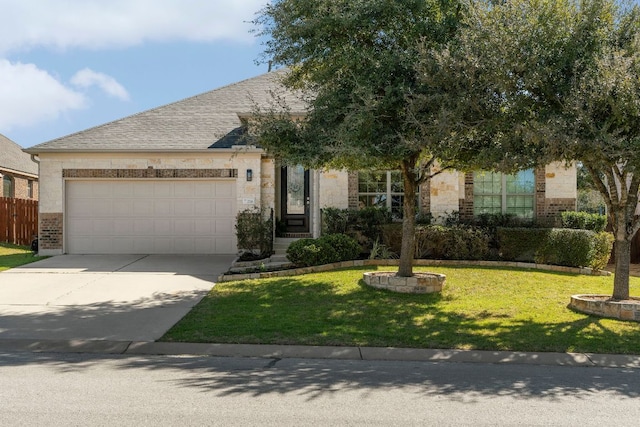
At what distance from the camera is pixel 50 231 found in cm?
1541

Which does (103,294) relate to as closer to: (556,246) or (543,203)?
(556,246)

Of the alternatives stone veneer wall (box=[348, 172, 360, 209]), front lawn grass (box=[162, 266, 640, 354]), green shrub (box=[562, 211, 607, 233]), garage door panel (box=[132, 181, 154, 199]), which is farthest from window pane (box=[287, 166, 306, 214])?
green shrub (box=[562, 211, 607, 233])

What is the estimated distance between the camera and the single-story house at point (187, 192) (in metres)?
15.4

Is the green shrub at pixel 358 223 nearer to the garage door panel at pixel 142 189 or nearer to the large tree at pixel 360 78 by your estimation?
the large tree at pixel 360 78

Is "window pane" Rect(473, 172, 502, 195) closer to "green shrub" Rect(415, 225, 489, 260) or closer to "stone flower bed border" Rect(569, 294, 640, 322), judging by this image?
"green shrub" Rect(415, 225, 489, 260)

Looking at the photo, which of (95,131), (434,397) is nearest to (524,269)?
(434,397)

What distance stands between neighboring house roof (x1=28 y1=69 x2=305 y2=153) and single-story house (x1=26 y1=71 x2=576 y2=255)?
0.25ft

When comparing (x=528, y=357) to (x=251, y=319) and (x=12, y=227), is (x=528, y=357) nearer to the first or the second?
(x=251, y=319)

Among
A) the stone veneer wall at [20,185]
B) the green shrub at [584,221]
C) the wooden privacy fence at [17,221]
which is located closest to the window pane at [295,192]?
the green shrub at [584,221]

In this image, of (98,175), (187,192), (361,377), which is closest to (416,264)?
(187,192)

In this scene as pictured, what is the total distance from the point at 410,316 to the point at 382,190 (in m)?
7.82

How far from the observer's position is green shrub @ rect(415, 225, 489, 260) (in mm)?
13570

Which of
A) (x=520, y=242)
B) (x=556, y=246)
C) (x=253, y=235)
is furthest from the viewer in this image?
(x=253, y=235)

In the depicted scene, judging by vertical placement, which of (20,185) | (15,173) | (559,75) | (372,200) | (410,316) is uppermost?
(559,75)
